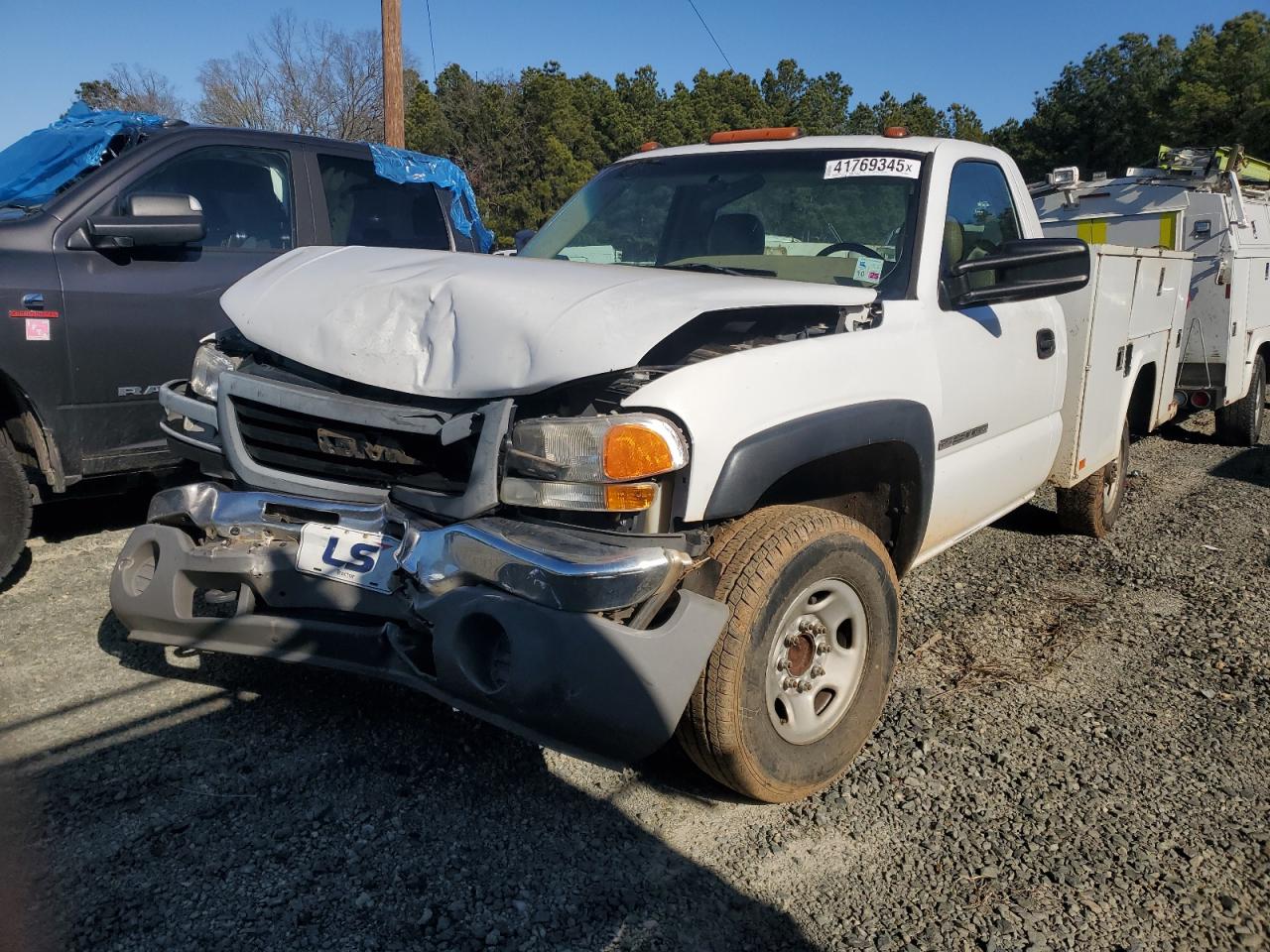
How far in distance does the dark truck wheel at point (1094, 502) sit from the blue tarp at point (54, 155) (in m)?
5.28

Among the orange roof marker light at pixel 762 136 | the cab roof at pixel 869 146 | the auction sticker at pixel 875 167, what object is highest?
the orange roof marker light at pixel 762 136

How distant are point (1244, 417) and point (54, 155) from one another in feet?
28.8

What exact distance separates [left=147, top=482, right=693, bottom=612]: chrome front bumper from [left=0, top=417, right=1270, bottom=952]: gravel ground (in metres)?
0.75

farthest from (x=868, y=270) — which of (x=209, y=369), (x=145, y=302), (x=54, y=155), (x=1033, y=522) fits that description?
(x=54, y=155)

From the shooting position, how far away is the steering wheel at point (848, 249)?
12.1ft

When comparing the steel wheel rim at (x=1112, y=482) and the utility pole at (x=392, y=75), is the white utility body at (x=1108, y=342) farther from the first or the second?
the utility pole at (x=392, y=75)

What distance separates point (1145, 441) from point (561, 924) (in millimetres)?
8140

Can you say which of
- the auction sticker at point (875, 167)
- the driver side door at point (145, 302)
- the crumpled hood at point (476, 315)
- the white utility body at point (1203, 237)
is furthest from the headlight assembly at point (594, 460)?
the white utility body at point (1203, 237)

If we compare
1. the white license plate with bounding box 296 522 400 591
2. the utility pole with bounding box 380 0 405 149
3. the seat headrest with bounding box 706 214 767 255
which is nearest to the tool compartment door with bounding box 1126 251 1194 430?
the seat headrest with bounding box 706 214 767 255

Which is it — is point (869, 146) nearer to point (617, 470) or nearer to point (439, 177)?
point (617, 470)

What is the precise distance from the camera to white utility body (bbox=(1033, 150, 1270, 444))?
26.4 ft

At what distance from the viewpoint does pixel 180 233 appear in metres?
4.54

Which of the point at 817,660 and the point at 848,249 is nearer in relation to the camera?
the point at 817,660

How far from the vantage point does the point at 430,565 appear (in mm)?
2531
